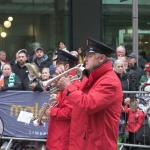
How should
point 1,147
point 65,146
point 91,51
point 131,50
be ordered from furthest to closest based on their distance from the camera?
point 131,50, point 1,147, point 65,146, point 91,51

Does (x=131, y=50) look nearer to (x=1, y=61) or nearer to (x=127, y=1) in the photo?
(x=127, y=1)

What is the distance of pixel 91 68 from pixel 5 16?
12.1m

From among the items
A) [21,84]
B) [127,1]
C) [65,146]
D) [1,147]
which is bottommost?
[1,147]

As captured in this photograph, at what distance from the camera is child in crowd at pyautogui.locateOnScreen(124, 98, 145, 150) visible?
759 centimetres

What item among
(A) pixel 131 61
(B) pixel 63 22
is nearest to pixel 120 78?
(A) pixel 131 61

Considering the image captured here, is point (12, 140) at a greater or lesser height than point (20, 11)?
lesser

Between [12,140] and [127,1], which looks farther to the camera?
[127,1]

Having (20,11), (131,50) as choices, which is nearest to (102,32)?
(131,50)

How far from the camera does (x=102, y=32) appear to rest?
51.0 ft

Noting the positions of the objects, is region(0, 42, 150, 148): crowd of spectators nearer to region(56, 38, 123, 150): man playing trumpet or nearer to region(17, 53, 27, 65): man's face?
region(17, 53, 27, 65): man's face

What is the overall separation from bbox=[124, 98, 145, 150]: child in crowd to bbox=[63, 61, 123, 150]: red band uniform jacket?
3595mm

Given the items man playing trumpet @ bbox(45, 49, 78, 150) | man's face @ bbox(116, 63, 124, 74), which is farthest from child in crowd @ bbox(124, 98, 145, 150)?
man playing trumpet @ bbox(45, 49, 78, 150)

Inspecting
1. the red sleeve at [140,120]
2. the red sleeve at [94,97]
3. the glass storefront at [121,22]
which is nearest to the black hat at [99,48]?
the red sleeve at [94,97]

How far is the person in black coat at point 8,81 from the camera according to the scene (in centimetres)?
832
